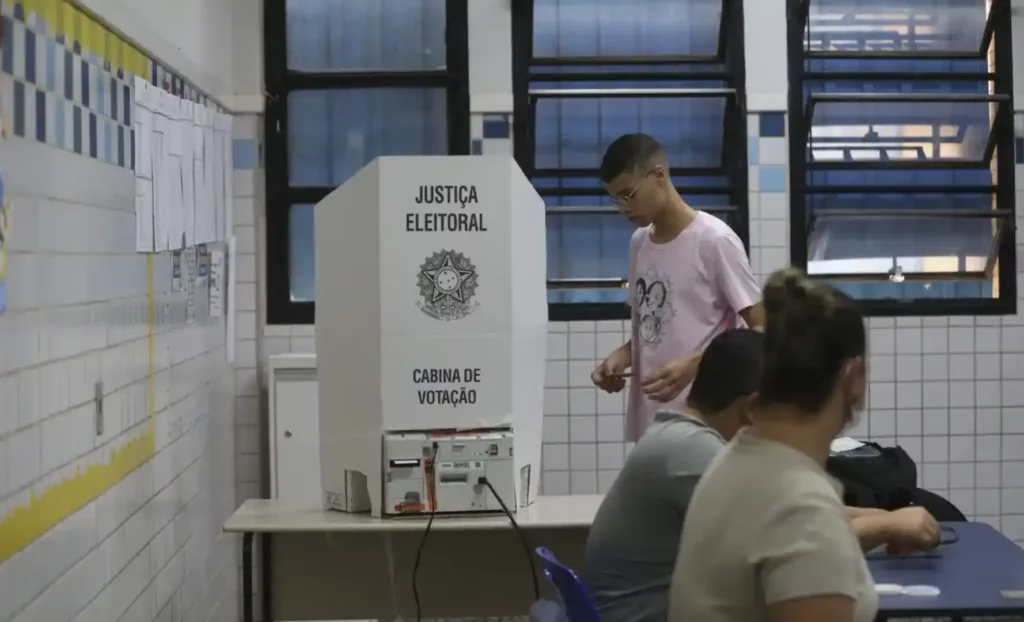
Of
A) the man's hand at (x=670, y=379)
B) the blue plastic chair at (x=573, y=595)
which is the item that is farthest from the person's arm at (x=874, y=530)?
the man's hand at (x=670, y=379)

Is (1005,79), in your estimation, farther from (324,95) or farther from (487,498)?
(487,498)

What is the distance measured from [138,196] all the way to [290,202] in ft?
5.21

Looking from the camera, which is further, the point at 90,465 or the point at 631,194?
the point at 631,194

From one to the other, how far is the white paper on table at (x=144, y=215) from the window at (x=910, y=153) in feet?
8.41

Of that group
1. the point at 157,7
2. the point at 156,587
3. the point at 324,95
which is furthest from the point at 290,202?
the point at 156,587

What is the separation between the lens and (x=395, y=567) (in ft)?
9.79

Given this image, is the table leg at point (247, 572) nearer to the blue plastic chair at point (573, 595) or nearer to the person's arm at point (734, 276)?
the blue plastic chair at point (573, 595)

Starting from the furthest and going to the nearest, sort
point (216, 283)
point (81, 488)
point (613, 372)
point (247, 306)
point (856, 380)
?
1. point (247, 306)
2. point (216, 283)
3. point (613, 372)
4. point (81, 488)
5. point (856, 380)

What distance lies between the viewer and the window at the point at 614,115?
15.3 feet

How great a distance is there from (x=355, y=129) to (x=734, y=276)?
217 cm

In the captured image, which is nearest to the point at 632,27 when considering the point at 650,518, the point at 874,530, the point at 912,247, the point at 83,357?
the point at 912,247

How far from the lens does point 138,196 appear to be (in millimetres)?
3076

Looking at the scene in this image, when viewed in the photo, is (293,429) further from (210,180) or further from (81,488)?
(81,488)

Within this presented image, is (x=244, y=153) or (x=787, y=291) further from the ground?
(x=244, y=153)
